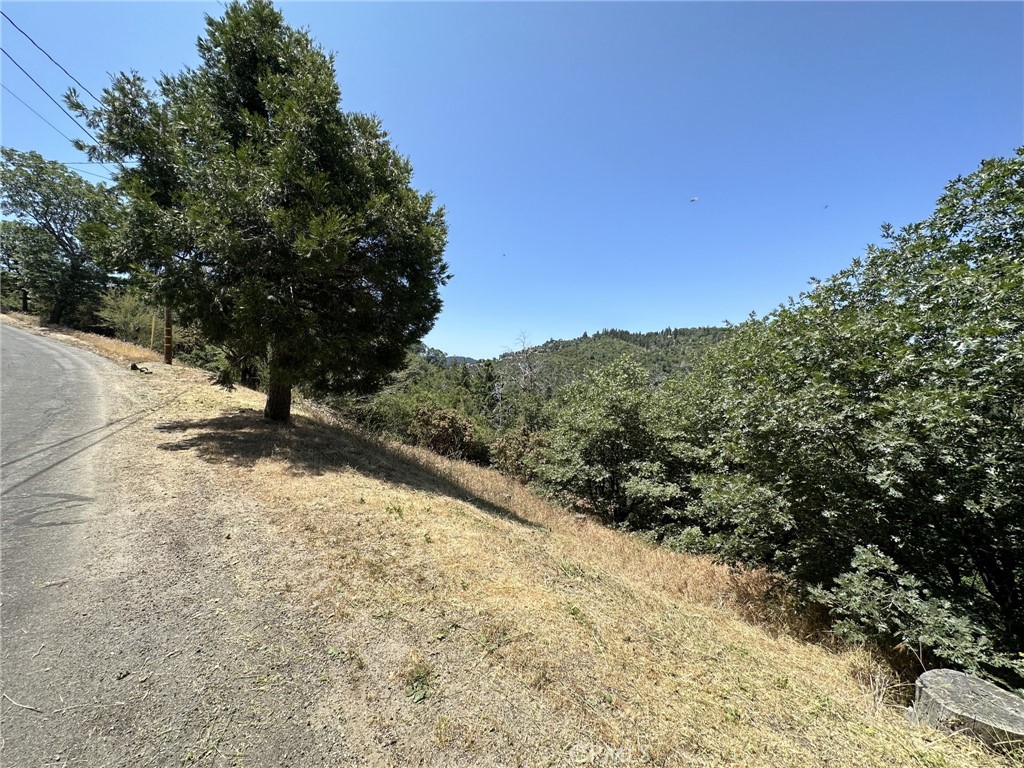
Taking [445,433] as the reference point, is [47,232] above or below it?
above

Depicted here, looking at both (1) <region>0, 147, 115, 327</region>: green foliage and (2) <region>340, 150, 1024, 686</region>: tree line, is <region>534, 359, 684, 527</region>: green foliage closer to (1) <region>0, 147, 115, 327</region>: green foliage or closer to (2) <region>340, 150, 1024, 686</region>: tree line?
(2) <region>340, 150, 1024, 686</region>: tree line

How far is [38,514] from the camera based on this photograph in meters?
4.45

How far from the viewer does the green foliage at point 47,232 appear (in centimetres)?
2294

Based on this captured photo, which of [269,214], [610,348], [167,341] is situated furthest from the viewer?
[610,348]

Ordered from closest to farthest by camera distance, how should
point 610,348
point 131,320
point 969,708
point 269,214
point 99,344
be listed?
point 969,708 < point 269,214 < point 99,344 < point 131,320 < point 610,348

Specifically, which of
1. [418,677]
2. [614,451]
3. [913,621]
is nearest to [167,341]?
[614,451]

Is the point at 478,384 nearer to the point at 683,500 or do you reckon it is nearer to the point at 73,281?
the point at 73,281

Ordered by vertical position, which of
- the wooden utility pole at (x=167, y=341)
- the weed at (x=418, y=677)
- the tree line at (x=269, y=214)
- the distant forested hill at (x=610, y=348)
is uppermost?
the distant forested hill at (x=610, y=348)

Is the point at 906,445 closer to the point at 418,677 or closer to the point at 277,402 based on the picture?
the point at 418,677

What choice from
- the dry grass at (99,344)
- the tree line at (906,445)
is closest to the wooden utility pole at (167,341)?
the dry grass at (99,344)

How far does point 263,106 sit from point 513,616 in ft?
36.0

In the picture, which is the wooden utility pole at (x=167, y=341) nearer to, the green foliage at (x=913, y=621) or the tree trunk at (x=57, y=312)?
the tree trunk at (x=57, y=312)

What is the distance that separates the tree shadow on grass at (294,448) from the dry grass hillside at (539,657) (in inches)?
30.8

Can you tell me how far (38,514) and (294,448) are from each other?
352cm
